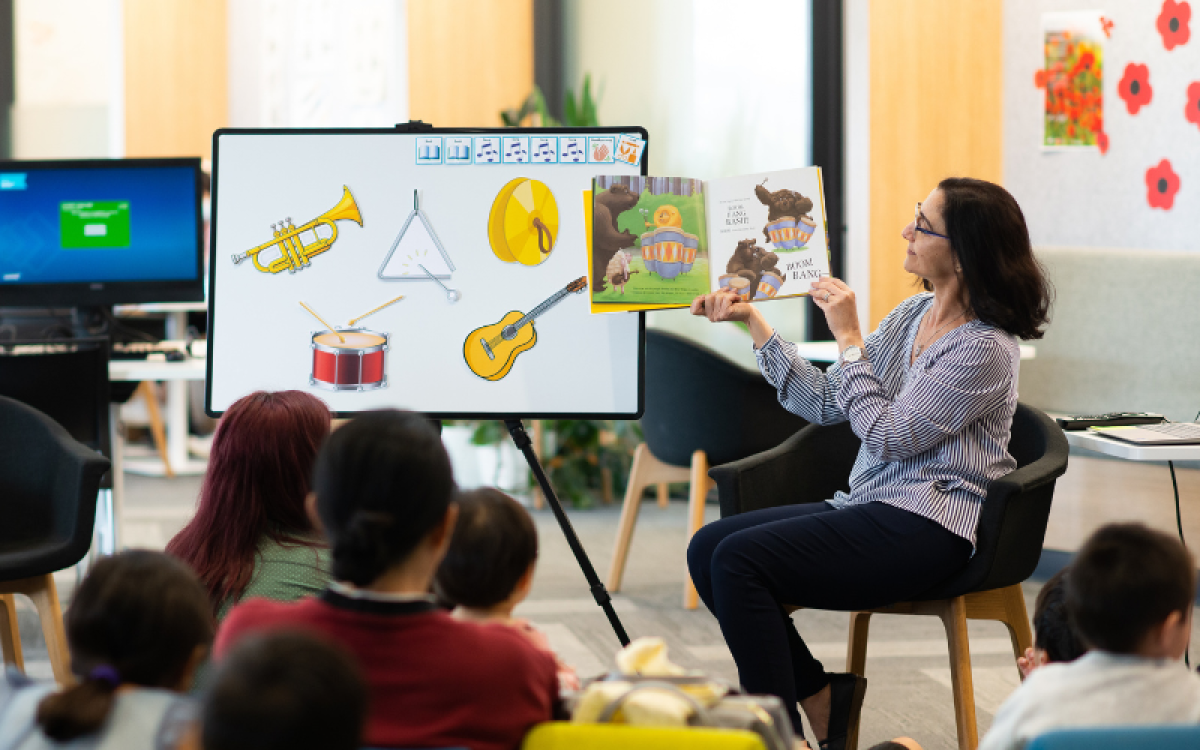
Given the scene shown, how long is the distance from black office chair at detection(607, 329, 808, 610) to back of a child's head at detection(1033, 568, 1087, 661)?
186 cm

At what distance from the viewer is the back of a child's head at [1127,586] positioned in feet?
4.42

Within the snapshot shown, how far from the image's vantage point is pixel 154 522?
16.1 feet

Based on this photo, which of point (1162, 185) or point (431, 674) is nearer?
point (431, 674)

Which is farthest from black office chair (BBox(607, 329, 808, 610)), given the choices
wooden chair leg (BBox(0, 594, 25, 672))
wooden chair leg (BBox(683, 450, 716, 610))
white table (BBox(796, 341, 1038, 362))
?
wooden chair leg (BBox(0, 594, 25, 672))

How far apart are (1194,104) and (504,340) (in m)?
2.99

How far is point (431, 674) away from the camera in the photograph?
4.00 feet

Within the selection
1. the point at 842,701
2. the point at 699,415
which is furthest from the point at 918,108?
the point at 842,701

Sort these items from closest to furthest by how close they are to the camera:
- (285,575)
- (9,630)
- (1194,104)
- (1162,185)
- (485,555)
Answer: (485,555) < (285,575) < (9,630) < (1194,104) < (1162,185)

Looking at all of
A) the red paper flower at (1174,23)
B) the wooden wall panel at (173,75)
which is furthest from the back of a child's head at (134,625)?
the wooden wall panel at (173,75)

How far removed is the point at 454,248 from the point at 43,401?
4.78 feet

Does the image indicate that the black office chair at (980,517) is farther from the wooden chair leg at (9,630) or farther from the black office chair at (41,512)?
the wooden chair leg at (9,630)

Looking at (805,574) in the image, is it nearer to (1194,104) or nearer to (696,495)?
(696,495)

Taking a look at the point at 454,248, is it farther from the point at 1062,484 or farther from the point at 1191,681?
the point at 1062,484

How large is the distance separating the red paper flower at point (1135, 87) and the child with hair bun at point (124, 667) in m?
4.18
